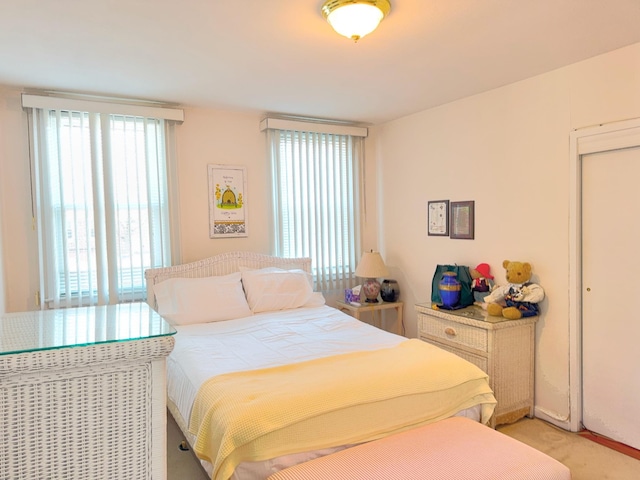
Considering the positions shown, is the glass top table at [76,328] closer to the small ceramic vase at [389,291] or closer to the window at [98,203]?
the window at [98,203]

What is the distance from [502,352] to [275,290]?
1.74 metres

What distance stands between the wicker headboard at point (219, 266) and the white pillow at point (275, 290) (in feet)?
0.48

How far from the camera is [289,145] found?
4004 mm

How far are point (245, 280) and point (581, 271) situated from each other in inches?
95.4

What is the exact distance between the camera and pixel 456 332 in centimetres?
311

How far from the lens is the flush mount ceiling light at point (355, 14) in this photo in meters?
1.87

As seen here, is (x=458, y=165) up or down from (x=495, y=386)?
up

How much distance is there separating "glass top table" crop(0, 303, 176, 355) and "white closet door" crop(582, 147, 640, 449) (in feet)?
8.83

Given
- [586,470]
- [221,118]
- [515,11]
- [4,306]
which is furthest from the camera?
[221,118]

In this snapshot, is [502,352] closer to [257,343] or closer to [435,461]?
[435,461]

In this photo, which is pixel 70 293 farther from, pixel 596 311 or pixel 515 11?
pixel 596 311

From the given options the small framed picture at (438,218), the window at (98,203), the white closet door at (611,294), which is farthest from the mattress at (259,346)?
the small framed picture at (438,218)

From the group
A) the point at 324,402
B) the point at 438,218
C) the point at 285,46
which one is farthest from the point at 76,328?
the point at 438,218

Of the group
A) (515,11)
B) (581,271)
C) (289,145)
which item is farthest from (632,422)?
(289,145)
